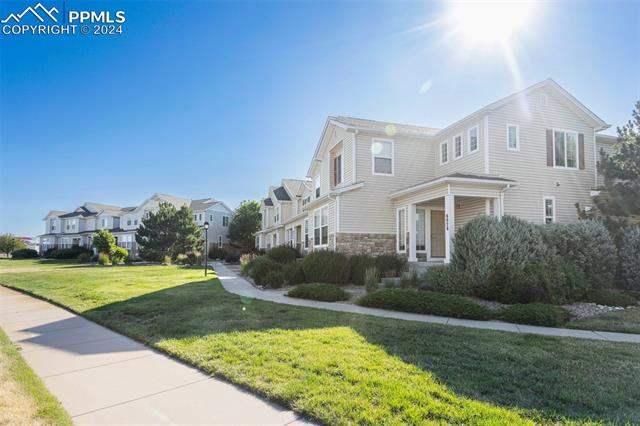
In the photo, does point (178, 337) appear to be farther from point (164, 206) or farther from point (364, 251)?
point (164, 206)

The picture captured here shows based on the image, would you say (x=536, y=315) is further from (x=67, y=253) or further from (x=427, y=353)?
(x=67, y=253)

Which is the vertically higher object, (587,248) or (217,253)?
(587,248)

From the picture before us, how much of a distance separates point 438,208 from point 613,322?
9.05 metres

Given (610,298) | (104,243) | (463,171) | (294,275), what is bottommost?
(610,298)

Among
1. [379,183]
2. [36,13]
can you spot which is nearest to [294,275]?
[379,183]

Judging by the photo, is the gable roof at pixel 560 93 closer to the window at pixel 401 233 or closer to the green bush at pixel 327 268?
the window at pixel 401 233

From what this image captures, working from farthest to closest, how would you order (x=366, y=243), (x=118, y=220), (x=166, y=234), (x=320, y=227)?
(x=118, y=220)
(x=166, y=234)
(x=320, y=227)
(x=366, y=243)

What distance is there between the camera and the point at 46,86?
10195mm

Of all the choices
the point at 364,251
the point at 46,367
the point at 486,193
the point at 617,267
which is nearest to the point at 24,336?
the point at 46,367

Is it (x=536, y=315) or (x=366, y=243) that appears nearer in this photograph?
(x=536, y=315)

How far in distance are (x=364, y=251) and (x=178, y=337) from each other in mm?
10590

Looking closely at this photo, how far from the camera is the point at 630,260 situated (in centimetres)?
1023

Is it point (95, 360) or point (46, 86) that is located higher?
point (46, 86)

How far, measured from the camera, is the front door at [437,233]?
15336mm
